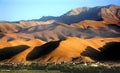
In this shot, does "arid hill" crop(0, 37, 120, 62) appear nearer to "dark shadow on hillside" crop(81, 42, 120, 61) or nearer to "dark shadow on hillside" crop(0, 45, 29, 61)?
"dark shadow on hillside" crop(0, 45, 29, 61)

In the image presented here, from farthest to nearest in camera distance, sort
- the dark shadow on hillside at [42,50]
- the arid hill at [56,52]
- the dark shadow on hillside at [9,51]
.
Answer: the dark shadow on hillside at [9,51], the dark shadow on hillside at [42,50], the arid hill at [56,52]

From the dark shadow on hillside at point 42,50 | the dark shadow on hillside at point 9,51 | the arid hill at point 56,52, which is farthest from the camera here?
the dark shadow on hillside at point 9,51

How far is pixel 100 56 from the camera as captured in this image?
111 metres

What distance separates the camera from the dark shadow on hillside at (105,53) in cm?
10933

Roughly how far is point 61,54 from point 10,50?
21.7m

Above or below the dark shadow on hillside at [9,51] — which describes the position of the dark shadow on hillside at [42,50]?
above

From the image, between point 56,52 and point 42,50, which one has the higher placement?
point 56,52

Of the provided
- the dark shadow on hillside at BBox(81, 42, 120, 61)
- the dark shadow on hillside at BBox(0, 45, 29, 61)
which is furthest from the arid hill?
the dark shadow on hillside at BBox(81, 42, 120, 61)

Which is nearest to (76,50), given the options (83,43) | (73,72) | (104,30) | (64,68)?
(83,43)

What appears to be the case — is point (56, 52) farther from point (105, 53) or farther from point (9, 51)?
point (9, 51)

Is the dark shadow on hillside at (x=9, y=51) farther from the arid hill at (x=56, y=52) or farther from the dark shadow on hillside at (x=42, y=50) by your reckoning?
the dark shadow on hillside at (x=42, y=50)

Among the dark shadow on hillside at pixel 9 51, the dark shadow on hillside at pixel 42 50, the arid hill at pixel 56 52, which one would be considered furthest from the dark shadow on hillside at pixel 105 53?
the dark shadow on hillside at pixel 9 51

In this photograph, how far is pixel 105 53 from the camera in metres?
115

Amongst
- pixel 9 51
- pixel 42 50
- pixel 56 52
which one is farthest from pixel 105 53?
pixel 9 51
